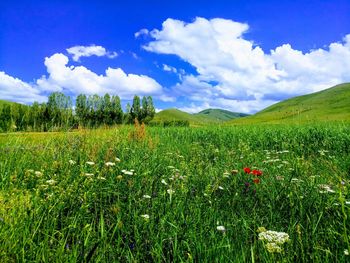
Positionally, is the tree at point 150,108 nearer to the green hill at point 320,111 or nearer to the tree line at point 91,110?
the tree line at point 91,110

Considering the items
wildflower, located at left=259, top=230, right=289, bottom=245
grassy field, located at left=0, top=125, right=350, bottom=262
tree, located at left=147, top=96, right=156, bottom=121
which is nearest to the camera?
wildflower, located at left=259, top=230, right=289, bottom=245

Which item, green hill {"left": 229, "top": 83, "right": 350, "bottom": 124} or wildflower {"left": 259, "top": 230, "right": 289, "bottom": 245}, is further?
green hill {"left": 229, "top": 83, "right": 350, "bottom": 124}

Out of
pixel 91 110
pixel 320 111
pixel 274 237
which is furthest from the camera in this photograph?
pixel 320 111

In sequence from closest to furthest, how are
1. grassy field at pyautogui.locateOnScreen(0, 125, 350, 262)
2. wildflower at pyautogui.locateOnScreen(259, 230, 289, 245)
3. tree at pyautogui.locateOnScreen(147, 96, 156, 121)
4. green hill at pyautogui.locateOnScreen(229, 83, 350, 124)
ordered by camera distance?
wildflower at pyautogui.locateOnScreen(259, 230, 289, 245)
grassy field at pyautogui.locateOnScreen(0, 125, 350, 262)
green hill at pyautogui.locateOnScreen(229, 83, 350, 124)
tree at pyautogui.locateOnScreen(147, 96, 156, 121)

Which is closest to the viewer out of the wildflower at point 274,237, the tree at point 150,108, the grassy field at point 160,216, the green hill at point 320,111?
the wildflower at point 274,237

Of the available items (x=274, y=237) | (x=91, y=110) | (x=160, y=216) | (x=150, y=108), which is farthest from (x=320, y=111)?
(x=274, y=237)

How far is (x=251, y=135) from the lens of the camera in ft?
41.5

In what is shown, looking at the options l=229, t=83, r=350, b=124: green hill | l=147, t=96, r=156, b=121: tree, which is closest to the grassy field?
l=229, t=83, r=350, b=124: green hill

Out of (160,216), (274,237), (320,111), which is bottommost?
(160,216)

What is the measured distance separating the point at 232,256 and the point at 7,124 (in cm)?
541

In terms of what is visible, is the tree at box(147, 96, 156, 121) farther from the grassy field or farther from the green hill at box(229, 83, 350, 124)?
the grassy field

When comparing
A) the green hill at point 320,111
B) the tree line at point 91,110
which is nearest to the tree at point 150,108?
the tree line at point 91,110

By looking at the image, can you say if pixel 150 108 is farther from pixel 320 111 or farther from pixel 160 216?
pixel 160 216

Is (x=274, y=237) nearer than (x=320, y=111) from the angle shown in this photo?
Yes
